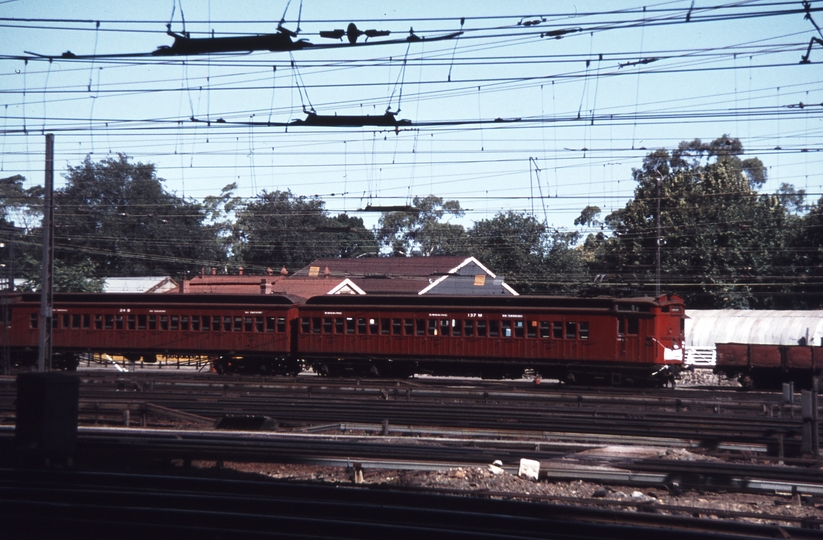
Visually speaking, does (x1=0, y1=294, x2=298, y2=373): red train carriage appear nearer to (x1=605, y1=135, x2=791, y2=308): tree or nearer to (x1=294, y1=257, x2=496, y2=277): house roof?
(x1=294, y1=257, x2=496, y2=277): house roof

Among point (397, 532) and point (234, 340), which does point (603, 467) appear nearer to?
point (397, 532)

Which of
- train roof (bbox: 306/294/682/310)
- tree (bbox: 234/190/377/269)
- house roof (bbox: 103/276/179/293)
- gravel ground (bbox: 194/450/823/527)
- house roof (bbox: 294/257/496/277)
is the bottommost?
gravel ground (bbox: 194/450/823/527)

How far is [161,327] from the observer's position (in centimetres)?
3088

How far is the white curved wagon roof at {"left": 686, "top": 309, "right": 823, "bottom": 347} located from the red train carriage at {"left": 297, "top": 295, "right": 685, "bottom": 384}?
9.55 meters

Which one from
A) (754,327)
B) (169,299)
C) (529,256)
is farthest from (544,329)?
(529,256)

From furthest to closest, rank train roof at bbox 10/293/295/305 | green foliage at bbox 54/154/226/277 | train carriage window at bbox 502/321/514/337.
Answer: green foliage at bbox 54/154/226/277 < train roof at bbox 10/293/295/305 < train carriage window at bbox 502/321/514/337

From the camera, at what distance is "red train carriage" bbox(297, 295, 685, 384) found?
25875mm

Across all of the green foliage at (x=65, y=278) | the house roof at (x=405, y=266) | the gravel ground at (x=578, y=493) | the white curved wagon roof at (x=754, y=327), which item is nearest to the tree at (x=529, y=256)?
the house roof at (x=405, y=266)

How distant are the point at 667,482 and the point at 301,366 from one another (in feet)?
69.7

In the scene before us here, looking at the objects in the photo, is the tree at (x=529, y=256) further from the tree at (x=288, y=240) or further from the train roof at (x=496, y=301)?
the train roof at (x=496, y=301)

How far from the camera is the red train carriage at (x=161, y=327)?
29.9 m

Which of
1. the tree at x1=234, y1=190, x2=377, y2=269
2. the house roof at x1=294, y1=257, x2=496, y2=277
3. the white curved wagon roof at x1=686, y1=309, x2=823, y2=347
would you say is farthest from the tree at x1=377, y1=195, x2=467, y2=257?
the white curved wagon roof at x1=686, y1=309, x2=823, y2=347

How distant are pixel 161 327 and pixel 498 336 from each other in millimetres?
14676

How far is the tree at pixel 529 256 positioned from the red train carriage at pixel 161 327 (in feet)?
63.8
